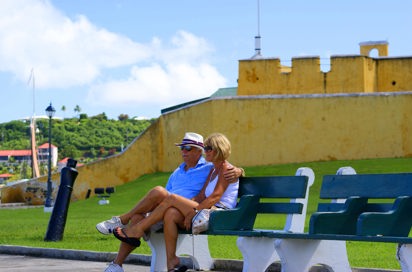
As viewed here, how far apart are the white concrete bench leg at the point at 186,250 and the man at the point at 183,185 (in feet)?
1.25

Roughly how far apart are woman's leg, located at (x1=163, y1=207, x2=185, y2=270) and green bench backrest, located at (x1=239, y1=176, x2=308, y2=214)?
791 millimetres

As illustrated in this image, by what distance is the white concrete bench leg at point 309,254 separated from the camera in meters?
8.88

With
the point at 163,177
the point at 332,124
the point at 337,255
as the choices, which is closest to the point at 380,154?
the point at 332,124

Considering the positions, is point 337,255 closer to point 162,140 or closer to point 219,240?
point 219,240

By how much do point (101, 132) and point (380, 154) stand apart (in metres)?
160

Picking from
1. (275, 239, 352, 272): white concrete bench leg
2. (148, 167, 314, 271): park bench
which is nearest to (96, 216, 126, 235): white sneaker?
(148, 167, 314, 271): park bench

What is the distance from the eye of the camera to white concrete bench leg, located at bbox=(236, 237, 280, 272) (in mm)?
9273

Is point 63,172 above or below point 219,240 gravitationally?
above

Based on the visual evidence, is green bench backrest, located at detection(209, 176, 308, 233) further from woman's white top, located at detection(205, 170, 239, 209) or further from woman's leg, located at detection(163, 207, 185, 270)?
woman's leg, located at detection(163, 207, 185, 270)

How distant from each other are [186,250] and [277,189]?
1572 millimetres

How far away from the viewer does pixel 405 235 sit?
8203mm

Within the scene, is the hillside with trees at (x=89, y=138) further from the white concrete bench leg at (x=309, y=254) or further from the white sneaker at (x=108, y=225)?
the white concrete bench leg at (x=309, y=254)

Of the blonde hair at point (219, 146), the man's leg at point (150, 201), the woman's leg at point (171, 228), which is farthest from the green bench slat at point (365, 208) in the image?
the man's leg at point (150, 201)

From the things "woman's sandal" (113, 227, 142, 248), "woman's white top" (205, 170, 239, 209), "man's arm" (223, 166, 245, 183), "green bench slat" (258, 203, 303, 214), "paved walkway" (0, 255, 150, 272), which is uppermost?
"man's arm" (223, 166, 245, 183)
